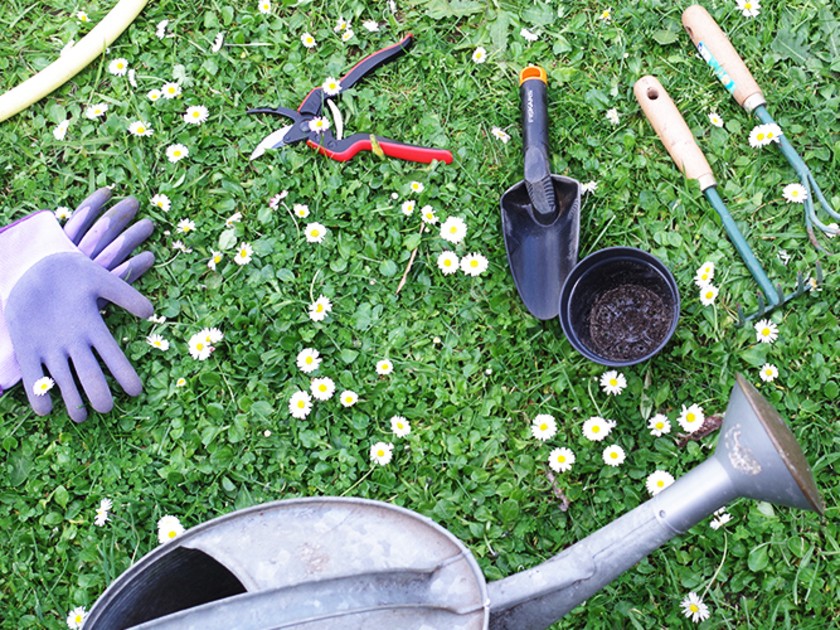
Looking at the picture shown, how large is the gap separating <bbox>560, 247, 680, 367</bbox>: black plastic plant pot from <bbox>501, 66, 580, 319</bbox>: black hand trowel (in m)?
0.07

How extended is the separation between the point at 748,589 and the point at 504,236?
98cm

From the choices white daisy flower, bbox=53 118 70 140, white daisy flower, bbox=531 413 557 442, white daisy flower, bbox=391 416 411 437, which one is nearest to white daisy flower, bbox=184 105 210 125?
white daisy flower, bbox=53 118 70 140

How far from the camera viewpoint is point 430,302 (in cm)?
215

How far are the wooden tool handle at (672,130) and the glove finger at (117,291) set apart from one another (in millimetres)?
1355

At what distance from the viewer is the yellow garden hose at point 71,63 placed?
2404mm

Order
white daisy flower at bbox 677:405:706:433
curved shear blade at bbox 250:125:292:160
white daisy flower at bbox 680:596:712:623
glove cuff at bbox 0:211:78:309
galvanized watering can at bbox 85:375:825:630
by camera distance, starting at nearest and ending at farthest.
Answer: galvanized watering can at bbox 85:375:825:630 < white daisy flower at bbox 680:596:712:623 < white daisy flower at bbox 677:405:706:433 < glove cuff at bbox 0:211:78:309 < curved shear blade at bbox 250:125:292:160

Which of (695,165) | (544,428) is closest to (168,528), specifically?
(544,428)

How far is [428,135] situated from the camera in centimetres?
227

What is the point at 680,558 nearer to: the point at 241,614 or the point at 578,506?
the point at 578,506

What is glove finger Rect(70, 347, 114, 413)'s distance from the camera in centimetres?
209

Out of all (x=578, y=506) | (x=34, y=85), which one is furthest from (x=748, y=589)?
(x=34, y=85)

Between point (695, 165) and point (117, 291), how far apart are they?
1.45 m

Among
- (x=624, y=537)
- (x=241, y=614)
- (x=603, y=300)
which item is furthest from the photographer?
(x=603, y=300)

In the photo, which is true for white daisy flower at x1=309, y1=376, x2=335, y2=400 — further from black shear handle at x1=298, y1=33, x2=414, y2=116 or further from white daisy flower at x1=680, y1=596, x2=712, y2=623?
white daisy flower at x1=680, y1=596, x2=712, y2=623
